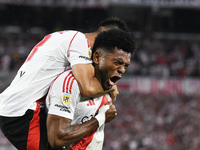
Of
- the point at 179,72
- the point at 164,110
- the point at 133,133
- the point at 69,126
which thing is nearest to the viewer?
the point at 69,126

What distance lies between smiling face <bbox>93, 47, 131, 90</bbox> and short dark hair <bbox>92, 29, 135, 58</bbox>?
0.13 ft

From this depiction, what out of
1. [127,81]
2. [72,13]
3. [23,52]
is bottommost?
[127,81]

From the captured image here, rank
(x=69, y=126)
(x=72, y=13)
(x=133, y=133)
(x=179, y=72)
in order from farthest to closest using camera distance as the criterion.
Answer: (x=72, y=13), (x=179, y=72), (x=133, y=133), (x=69, y=126)

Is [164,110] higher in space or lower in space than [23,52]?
lower

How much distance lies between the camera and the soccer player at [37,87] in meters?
2.98

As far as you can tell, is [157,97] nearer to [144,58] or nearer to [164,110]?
[164,110]

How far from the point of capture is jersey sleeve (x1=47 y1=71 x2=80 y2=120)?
2773mm

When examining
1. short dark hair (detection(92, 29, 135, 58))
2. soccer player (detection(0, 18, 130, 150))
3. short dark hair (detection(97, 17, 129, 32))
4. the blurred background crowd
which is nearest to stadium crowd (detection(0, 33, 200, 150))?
the blurred background crowd

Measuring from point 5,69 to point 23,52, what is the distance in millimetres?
1497

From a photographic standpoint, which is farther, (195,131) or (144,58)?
(144,58)

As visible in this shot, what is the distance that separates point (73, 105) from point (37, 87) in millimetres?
432

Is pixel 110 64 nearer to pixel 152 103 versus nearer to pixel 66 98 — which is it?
pixel 66 98

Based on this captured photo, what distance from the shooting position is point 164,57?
1752 centimetres

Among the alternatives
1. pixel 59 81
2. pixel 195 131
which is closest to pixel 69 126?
pixel 59 81
